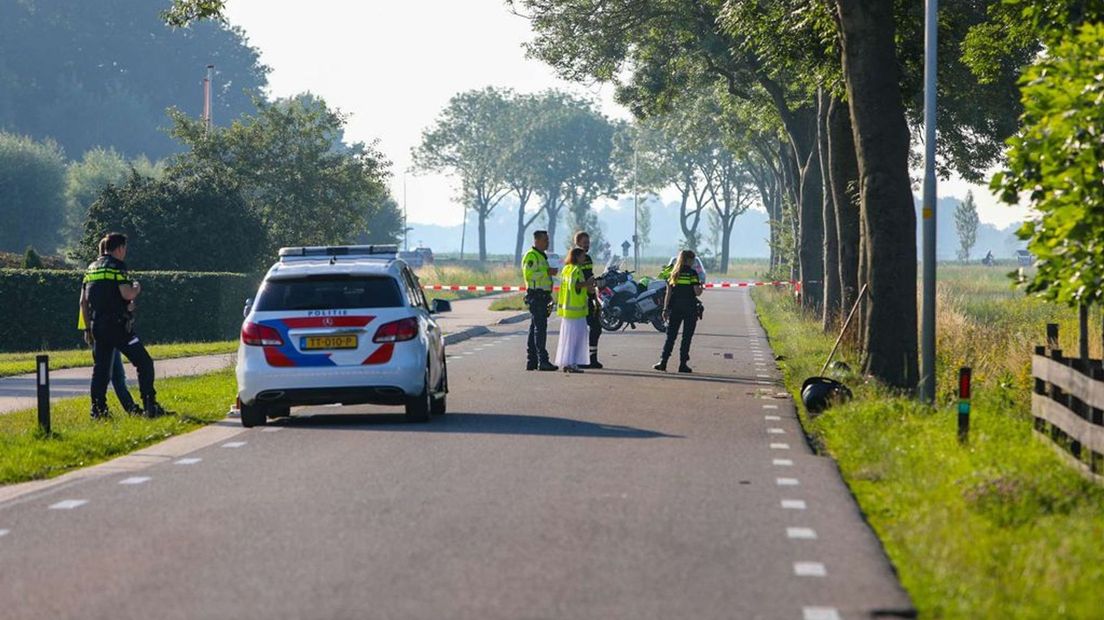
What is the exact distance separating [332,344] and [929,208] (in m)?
5.70

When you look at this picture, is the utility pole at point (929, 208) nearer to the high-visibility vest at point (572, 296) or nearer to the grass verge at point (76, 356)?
the high-visibility vest at point (572, 296)

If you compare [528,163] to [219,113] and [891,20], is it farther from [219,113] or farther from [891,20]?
[891,20]

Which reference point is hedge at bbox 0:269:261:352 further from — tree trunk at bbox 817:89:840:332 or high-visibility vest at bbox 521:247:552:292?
high-visibility vest at bbox 521:247:552:292

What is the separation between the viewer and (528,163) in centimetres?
12838

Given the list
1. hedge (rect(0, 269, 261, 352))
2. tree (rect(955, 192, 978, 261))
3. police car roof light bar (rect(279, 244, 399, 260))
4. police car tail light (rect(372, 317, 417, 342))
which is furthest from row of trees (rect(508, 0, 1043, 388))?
tree (rect(955, 192, 978, 261))

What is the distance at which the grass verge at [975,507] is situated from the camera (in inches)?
305

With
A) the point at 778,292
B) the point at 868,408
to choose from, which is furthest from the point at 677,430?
the point at 778,292

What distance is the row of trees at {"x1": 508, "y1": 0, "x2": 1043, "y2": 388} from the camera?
20.0 metres

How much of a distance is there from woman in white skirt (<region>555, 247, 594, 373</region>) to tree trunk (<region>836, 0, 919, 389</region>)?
15.3ft

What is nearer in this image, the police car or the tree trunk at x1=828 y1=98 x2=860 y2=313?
the police car

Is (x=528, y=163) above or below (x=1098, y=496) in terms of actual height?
above

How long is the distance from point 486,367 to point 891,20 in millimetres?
8429

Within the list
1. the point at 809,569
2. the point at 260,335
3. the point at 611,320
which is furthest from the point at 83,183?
the point at 809,569

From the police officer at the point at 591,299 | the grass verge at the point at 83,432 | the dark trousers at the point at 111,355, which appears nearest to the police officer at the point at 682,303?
the police officer at the point at 591,299
